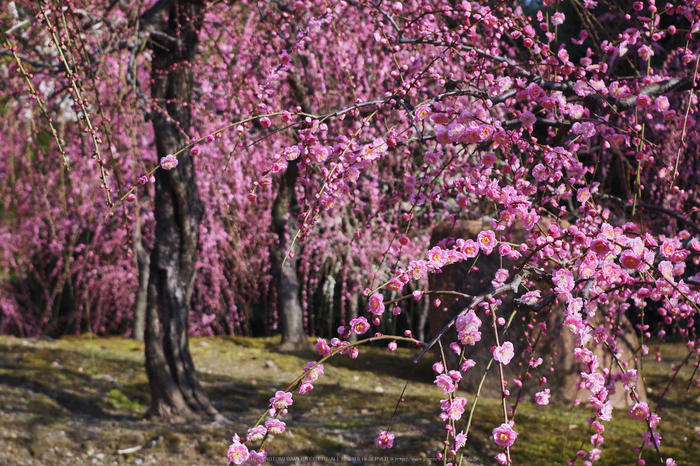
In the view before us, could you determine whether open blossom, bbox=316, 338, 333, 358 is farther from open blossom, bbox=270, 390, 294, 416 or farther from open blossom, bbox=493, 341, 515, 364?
open blossom, bbox=493, 341, 515, 364

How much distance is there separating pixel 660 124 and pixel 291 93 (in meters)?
4.15

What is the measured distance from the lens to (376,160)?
5793mm

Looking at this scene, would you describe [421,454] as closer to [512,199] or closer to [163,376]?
[163,376]

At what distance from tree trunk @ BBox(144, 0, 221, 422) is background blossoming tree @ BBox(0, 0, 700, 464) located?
0.02 m

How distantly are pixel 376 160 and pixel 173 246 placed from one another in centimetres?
238

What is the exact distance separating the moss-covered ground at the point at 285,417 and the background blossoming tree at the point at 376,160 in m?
0.33

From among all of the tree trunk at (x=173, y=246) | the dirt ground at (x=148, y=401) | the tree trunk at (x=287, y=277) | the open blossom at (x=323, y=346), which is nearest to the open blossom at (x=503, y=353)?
the open blossom at (x=323, y=346)

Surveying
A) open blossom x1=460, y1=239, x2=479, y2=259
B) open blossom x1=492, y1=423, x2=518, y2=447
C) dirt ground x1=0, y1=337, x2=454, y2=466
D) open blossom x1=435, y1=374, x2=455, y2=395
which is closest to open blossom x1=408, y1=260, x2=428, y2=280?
open blossom x1=460, y1=239, x2=479, y2=259

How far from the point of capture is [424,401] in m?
4.98

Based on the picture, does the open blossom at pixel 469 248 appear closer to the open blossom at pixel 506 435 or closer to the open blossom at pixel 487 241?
the open blossom at pixel 487 241

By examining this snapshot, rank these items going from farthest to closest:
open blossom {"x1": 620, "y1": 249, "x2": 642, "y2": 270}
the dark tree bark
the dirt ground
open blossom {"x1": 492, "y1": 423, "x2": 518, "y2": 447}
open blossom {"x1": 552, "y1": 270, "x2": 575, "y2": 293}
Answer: the dark tree bark, the dirt ground, open blossom {"x1": 552, "y1": 270, "x2": 575, "y2": 293}, open blossom {"x1": 620, "y1": 249, "x2": 642, "y2": 270}, open blossom {"x1": 492, "y1": 423, "x2": 518, "y2": 447}

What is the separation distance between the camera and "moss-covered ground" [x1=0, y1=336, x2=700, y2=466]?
3479mm

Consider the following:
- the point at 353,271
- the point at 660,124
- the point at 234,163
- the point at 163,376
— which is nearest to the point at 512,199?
the point at 163,376

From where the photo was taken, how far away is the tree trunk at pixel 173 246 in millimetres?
4098
